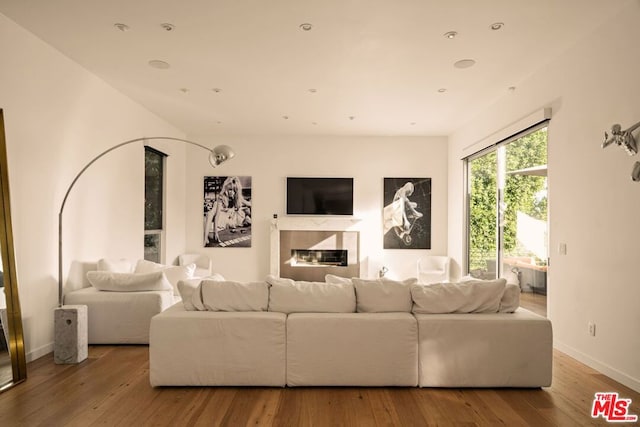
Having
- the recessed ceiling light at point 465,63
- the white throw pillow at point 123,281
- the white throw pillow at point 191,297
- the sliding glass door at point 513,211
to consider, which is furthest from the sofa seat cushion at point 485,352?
the white throw pillow at point 123,281

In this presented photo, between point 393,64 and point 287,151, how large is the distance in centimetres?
394

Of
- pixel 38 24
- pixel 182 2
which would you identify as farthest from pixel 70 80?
pixel 182 2

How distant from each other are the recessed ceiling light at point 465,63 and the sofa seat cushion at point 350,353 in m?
2.81

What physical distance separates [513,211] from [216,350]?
4011 mm

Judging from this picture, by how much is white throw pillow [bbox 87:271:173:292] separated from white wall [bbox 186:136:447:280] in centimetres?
367

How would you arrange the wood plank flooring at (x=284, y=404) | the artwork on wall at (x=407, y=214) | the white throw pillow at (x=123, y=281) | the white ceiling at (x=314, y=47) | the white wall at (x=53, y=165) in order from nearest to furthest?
the wood plank flooring at (x=284, y=404), the white ceiling at (x=314, y=47), the white wall at (x=53, y=165), the white throw pillow at (x=123, y=281), the artwork on wall at (x=407, y=214)

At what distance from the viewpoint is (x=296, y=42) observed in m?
3.95

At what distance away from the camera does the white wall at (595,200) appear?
3279 mm

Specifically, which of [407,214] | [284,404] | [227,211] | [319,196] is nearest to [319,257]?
[319,196]

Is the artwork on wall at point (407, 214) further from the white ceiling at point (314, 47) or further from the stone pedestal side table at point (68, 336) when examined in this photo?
the stone pedestal side table at point (68, 336)

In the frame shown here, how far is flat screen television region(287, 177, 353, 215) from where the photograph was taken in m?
8.08

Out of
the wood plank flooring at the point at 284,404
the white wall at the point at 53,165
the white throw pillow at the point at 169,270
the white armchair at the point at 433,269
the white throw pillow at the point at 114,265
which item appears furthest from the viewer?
the white armchair at the point at 433,269

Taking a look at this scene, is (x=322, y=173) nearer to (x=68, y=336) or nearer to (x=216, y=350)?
(x=68, y=336)

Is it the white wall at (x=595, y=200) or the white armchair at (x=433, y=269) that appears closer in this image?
the white wall at (x=595, y=200)
